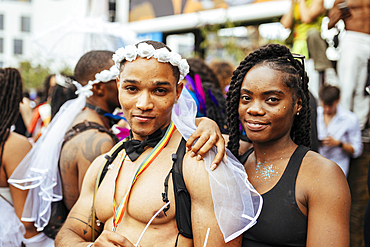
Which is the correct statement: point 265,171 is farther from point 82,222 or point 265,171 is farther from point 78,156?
point 78,156

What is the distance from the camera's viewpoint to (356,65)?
4754 millimetres

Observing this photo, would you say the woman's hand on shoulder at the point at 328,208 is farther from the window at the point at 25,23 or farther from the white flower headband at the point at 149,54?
the window at the point at 25,23

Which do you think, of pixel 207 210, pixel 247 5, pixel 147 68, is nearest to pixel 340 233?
pixel 207 210

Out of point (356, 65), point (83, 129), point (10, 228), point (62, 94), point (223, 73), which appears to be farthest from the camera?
point (223, 73)

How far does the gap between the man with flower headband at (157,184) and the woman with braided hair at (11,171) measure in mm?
966

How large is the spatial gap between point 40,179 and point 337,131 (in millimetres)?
3591

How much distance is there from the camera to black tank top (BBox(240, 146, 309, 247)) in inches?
73.7

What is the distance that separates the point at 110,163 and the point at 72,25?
2547 mm

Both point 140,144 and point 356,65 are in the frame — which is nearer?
point 140,144

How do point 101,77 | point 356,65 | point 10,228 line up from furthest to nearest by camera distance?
point 356,65 < point 101,77 < point 10,228

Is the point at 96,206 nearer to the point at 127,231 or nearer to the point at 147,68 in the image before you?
the point at 127,231

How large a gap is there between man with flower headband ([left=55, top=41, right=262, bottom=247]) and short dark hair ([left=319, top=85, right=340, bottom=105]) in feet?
8.89

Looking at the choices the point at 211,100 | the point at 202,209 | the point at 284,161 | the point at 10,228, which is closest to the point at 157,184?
the point at 202,209

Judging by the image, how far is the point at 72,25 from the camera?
4238 millimetres
